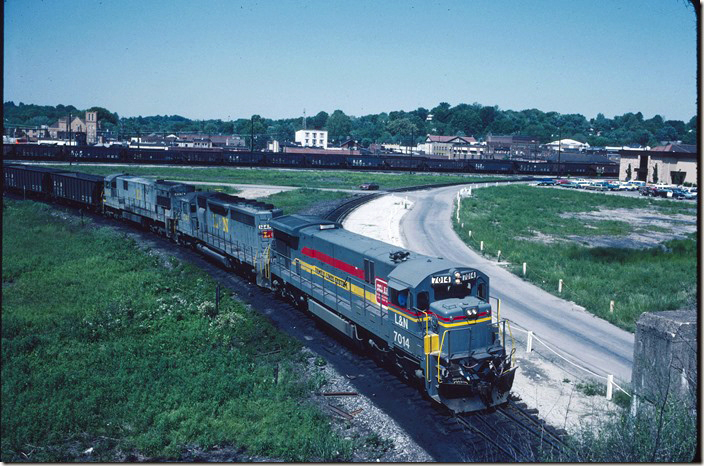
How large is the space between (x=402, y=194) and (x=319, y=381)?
57162 millimetres

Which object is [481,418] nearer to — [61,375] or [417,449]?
[417,449]

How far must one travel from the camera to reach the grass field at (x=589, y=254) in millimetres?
27234

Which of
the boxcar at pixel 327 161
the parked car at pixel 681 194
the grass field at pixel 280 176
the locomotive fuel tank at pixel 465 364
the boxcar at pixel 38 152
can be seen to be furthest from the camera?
the boxcar at pixel 327 161

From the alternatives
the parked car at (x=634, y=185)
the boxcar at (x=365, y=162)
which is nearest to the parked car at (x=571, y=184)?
the parked car at (x=634, y=185)

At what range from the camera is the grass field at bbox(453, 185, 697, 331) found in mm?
27234

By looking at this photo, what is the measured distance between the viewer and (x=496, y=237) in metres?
44.7

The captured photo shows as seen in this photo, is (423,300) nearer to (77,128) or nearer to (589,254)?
(589,254)

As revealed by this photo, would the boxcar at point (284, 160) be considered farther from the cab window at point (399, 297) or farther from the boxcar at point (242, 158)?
the cab window at point (399, 297)

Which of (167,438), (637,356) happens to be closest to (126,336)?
(167,438)

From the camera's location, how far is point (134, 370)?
17469 mm

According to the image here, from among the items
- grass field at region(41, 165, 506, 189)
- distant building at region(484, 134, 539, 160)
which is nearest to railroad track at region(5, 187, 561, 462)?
grass field at region(41, 165, 506, 189)

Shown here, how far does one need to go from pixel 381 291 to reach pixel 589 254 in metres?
24.4

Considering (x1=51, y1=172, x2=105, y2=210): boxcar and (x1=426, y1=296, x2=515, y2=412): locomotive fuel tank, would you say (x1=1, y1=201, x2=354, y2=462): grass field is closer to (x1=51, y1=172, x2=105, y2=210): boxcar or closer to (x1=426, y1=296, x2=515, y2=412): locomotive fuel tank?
(x1=426, y1=296, x2=515, y2=412): locomotive fuel tank

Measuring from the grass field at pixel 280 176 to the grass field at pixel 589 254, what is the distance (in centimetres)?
2584
